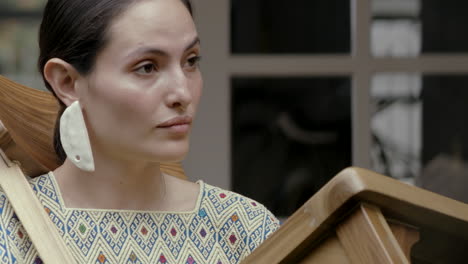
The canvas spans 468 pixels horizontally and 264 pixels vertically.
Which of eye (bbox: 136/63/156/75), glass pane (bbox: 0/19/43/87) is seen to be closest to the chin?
eye (bbox: 136/63/156/75)

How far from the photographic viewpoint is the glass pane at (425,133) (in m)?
2.54

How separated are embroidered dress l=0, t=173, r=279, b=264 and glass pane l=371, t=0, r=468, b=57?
4.03ft

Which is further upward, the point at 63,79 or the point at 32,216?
the point at 63,79

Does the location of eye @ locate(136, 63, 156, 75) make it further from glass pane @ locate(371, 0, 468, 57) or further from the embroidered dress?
glass pane @ locate(371, 0, 468, 57)

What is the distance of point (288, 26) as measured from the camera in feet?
8.32

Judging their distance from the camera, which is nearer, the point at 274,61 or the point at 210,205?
the point at 210,205

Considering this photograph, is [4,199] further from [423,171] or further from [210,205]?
[423,171]

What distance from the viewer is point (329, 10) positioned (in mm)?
2525

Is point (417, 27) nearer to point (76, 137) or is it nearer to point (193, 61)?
point (193, 61)

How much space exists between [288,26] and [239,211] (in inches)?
47.5

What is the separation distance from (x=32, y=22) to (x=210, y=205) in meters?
1.37

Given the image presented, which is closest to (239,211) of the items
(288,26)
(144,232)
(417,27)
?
(144,232)

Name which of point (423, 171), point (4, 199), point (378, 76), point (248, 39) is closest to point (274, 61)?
point (248, 39)

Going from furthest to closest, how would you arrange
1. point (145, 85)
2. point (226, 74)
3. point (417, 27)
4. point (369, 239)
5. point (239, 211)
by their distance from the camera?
1. point (417, 27)
2. point (226, 74)
3. point (239, 211)
4. point (145, 85)
5. point (369, 239)
